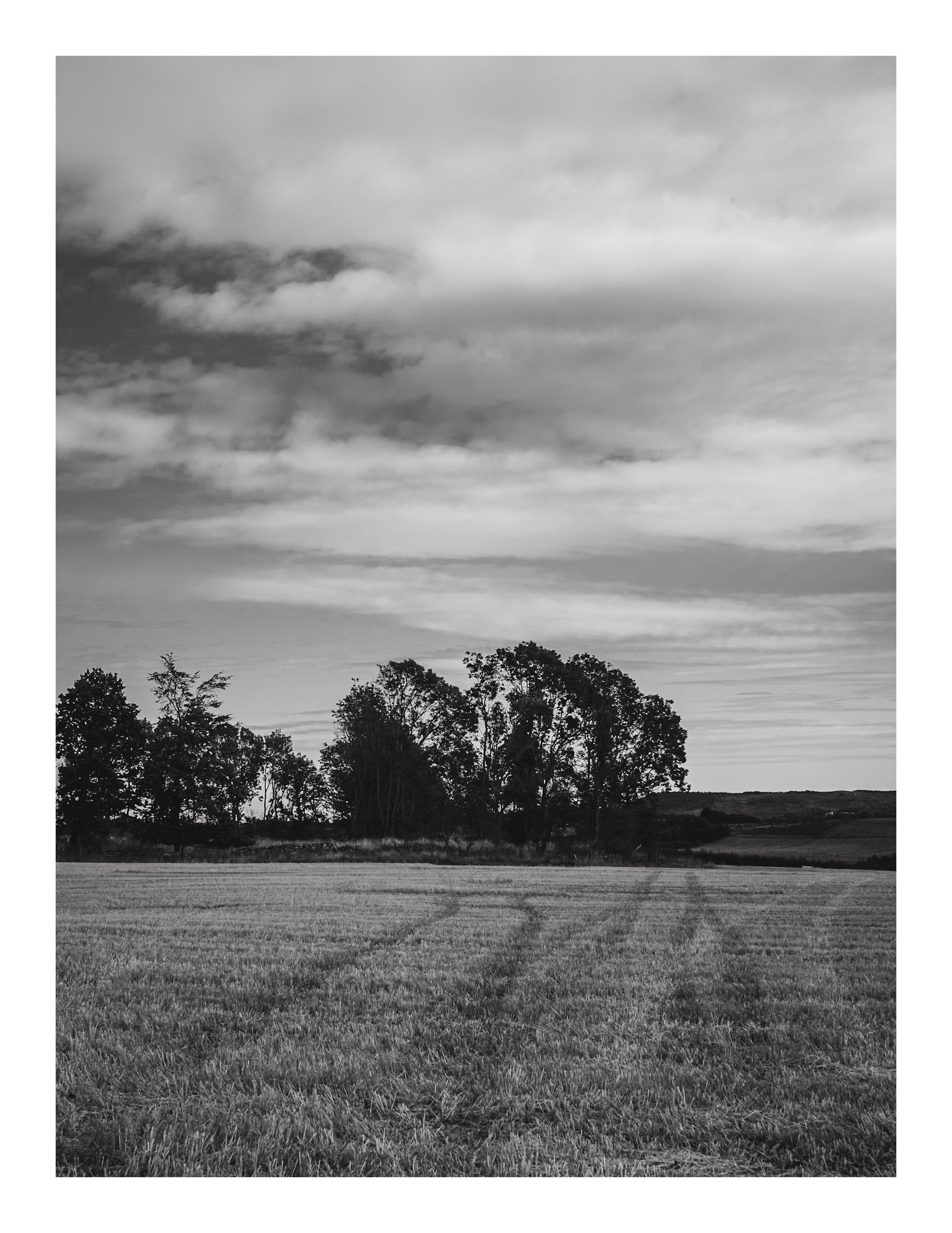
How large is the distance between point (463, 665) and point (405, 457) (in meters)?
3.33

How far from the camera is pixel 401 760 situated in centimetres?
1625

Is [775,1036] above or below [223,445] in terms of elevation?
below

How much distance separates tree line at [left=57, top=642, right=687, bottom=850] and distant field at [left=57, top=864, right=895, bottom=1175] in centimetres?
260

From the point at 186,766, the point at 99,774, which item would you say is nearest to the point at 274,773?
the point at 186,766

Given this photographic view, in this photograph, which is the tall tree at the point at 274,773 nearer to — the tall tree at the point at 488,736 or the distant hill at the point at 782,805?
the tall tree at the point at 488,736

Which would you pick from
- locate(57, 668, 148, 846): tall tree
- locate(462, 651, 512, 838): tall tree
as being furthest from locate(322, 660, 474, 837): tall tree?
locate(57, 668, 148, 846): tall tree

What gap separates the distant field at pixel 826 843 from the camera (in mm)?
8578

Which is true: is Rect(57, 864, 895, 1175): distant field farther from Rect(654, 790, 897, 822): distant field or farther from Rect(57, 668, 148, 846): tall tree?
Rect(57, 668, 148, 846): tall tree

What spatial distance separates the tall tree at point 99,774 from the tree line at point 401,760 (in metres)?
0.04

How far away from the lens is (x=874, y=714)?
630 centimetres

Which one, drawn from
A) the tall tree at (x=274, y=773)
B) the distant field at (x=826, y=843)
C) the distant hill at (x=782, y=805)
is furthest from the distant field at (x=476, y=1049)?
the tall tree at (x=274, y=773)
